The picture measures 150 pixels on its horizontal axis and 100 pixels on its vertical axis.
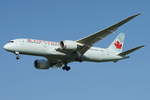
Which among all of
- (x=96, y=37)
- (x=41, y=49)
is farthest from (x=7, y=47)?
(x=96, y=37)

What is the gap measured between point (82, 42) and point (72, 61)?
4205 millimetres

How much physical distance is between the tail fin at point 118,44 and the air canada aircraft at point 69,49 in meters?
3.44

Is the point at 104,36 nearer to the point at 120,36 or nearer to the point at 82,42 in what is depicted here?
the point at 82,42

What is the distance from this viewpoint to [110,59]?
2677 inches

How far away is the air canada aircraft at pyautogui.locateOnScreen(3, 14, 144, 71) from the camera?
6022 cm

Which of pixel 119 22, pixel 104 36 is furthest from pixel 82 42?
pixel 119 22

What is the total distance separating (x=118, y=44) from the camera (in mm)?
73750

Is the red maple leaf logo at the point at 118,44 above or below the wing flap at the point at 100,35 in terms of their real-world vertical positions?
above

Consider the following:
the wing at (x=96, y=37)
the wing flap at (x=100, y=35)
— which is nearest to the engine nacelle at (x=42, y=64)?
the wing at (x=96, y=37)

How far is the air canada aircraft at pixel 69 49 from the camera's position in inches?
2371

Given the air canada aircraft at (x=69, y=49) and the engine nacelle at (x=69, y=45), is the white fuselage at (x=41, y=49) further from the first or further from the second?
the engine nacelle at (x=69, y=45)

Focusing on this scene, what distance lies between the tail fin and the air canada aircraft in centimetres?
344

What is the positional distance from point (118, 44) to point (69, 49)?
1471cm

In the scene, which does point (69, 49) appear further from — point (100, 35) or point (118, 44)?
point (118, 44)
